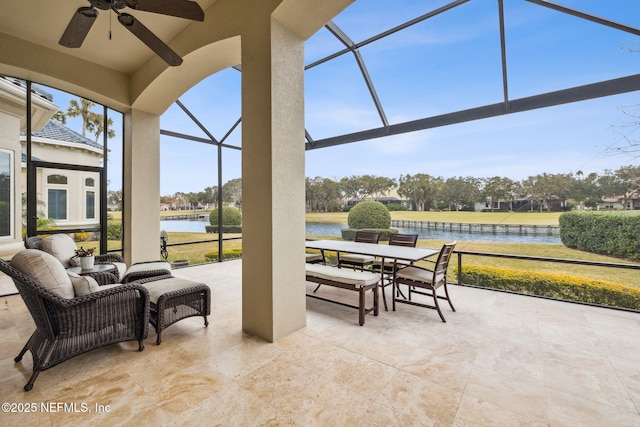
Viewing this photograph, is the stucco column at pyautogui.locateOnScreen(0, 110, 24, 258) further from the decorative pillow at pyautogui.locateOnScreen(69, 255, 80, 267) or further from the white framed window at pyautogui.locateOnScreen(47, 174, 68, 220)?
the decorative pillow at pyautogui.locateOnScreen(69, 255, 80, 267)

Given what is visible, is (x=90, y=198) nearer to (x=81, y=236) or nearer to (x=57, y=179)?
(x=57, y=179)

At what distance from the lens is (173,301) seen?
2.66 metres

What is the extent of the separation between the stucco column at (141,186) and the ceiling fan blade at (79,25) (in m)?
2.59

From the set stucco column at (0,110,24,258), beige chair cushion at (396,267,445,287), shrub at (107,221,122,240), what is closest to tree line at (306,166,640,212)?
beige chair cushion at (396,267,445,287)

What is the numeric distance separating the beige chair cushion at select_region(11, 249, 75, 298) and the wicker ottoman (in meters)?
A: 0.65

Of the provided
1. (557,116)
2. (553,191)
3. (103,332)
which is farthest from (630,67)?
(103,332)

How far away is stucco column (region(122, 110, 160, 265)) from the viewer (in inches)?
196

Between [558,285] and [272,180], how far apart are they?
483cm

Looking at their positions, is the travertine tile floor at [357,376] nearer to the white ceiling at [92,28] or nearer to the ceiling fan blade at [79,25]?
the ceiling fan blade at [79,25]

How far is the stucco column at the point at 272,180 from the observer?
8.67 feet

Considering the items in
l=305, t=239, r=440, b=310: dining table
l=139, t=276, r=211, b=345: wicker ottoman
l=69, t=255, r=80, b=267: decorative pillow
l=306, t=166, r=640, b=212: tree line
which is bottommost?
l=139, t=276, r=211, b=345: wicker ottoman

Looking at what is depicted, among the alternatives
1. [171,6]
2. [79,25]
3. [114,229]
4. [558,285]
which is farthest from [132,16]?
[558,285]

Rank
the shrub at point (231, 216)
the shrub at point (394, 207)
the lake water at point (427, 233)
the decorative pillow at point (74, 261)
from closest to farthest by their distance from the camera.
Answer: the decorative pillow at point (74, 261), the lake water at point (427, 233), the shrub at point (394, 207), the shrub at point (231, 216)

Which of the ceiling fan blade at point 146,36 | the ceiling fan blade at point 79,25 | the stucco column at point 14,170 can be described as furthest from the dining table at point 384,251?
the stucco column at point 14,170
